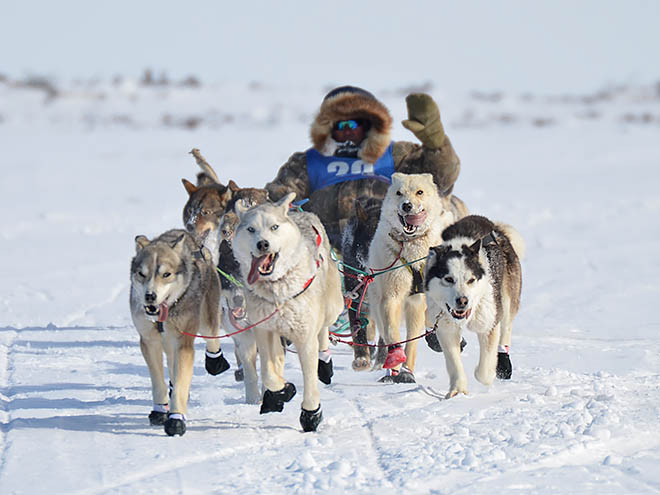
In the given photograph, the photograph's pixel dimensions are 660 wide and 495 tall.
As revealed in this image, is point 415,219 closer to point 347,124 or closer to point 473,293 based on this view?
point 473,293

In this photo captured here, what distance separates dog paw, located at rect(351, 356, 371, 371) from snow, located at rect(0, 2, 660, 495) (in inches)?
6.2

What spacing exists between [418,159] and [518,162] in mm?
14729

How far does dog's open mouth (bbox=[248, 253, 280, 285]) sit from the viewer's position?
412 cm

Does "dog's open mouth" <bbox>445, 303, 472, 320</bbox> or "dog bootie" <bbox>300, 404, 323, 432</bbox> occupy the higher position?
"dog's open mouth" <bbox>445, 303, 472, 320</bbox>

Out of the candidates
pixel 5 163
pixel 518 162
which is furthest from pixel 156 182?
pixel 518 162

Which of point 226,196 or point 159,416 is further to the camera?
point 226,196

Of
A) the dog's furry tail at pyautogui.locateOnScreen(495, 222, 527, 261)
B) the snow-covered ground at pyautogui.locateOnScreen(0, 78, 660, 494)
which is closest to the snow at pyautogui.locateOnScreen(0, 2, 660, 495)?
the snow-covered ground at pyautogui.locateOnScreen(0, 78, 660, 494)

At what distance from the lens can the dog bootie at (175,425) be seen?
13.7 ft

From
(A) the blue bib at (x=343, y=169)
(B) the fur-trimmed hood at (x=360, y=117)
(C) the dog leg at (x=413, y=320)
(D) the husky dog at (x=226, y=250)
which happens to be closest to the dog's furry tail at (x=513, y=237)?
(C) the dog leg at (x=413, y=320)

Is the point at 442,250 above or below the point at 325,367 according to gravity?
above

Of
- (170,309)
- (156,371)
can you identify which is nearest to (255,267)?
(170,309)

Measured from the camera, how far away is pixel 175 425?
13.7ft

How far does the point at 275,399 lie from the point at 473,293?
1.12m

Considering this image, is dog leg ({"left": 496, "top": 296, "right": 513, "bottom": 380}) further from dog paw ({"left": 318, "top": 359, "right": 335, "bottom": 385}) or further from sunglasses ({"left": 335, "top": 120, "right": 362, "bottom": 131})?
sunglasses ({"left": 335, "top": 120, "right": 362, "bottom": 131})
